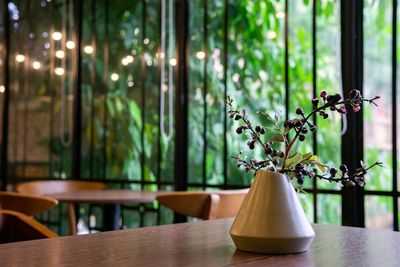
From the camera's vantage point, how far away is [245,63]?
3898 millimetres

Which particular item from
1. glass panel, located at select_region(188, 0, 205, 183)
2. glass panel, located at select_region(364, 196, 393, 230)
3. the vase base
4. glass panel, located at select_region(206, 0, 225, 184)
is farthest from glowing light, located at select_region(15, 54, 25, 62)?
the vase base

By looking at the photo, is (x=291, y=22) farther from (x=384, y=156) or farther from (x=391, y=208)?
(x=391, y=208)

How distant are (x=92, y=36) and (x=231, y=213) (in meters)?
2.69

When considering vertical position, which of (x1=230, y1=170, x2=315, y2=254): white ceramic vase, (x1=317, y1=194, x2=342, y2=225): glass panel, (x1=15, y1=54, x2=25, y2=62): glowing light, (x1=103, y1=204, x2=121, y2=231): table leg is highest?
(x1=15, y1=54, x2=25, y2=62): glowing light

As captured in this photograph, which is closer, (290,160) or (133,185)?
(290,160)

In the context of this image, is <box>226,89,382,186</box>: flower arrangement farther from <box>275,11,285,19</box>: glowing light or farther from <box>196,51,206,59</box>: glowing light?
<box>196,51,206,59</box>: glowing light

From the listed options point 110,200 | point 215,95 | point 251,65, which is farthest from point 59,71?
point 110,200

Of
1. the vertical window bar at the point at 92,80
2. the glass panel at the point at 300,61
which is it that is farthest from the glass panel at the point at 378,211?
the vertical window bar at the point at 92,80

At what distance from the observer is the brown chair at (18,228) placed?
1.94 metres

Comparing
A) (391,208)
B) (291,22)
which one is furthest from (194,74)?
(391,208)

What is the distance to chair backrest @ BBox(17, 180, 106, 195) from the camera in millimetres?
3968

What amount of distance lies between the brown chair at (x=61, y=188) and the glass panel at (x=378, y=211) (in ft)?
6.89

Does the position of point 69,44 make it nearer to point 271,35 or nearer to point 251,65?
point 251,65

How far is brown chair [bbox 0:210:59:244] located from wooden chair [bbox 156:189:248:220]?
Answer: 3.38 ft
